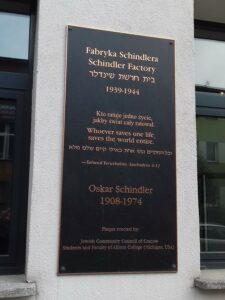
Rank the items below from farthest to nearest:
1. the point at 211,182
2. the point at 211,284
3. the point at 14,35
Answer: the point at 211,182
the point at 14,35
the point at 211,284

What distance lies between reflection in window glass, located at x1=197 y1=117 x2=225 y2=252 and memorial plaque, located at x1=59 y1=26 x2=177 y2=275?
0.63m

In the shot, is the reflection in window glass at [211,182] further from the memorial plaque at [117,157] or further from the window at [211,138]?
the memorial plaque at [117,157]

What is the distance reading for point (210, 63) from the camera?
15.5 feet

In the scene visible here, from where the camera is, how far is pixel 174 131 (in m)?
3.86

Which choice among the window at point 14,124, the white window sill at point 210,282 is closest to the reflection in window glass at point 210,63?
the window at point 14,124

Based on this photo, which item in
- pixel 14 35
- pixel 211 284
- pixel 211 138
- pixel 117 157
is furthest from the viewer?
pixel 211 138

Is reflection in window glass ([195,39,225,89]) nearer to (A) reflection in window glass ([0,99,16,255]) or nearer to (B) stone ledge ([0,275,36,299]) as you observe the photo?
(A) reflection in window glass ([0,99,16,255])

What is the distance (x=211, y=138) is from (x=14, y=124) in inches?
73.7

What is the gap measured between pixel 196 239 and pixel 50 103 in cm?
160

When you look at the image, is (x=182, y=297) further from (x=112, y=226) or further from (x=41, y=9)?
(x=41, y=9)

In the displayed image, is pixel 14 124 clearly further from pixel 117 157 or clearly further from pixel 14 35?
pixel 117 157

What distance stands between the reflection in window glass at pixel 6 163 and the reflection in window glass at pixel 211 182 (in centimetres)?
173

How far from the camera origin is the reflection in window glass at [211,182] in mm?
A: 4270

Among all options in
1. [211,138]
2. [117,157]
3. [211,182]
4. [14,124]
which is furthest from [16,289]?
[211,138]
